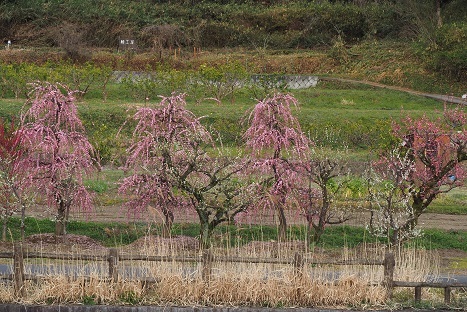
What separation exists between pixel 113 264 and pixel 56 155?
16.9ft

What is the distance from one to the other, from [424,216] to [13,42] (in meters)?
39.7

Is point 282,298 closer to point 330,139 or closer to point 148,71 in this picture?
point 330,139

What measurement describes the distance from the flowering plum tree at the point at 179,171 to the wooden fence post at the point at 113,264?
276cm

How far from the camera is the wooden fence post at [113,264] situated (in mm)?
15805

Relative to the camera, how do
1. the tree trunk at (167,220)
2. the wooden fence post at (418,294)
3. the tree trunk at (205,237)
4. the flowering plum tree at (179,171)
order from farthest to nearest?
1. the tree trunk at (167,220)
2. the flowering plum tree at (179,171)
3. the tree trunk at (205,237)
4. the wooden fence post at (418,294)

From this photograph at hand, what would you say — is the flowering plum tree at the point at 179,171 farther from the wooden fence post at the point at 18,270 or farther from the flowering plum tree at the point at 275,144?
the wooden fence post at the point at 18,270

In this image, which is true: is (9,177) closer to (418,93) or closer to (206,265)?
(206,265)

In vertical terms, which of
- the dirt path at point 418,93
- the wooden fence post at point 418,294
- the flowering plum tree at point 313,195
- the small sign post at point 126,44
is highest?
the small sign post at point 126,44

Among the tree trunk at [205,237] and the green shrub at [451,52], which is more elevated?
the green shrub at [451,52]

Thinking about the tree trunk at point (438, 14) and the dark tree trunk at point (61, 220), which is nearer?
the dark tree trunk at point (61, 220)

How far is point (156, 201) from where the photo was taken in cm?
2023

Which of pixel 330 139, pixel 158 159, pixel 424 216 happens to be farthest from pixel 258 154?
pixel 330 139

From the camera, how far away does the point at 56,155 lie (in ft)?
66.7

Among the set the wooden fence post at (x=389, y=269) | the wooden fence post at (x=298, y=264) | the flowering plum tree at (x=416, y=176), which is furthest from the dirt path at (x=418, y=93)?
the wooden fence post at (x=298, y=264)
